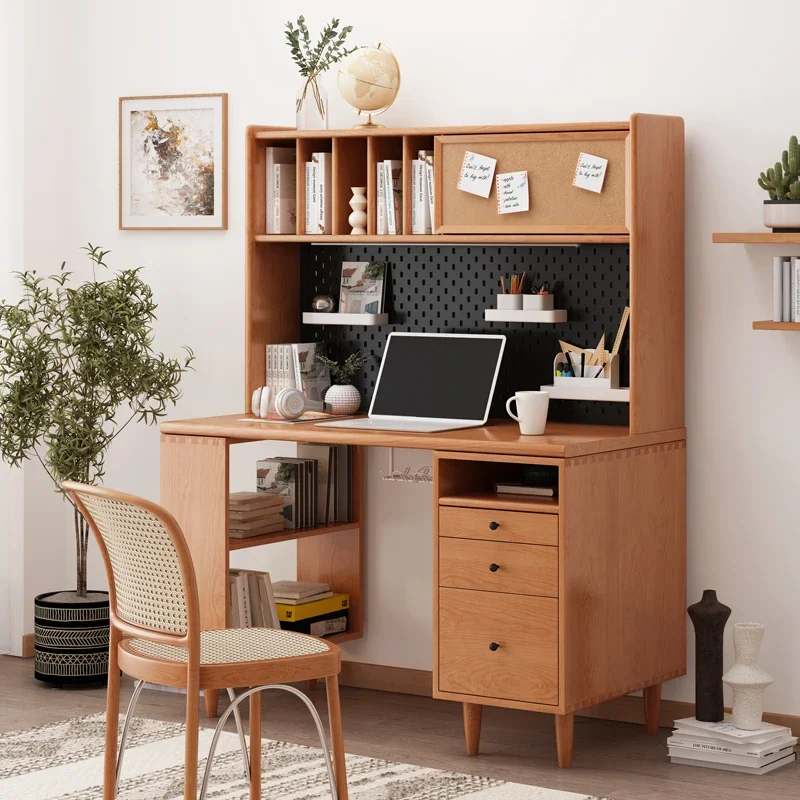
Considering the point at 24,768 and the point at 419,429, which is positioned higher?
the point at 419,429

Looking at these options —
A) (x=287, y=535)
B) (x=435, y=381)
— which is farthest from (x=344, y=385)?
(x=287, y=535)

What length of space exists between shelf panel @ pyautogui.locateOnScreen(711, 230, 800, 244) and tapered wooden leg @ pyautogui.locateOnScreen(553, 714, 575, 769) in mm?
1266


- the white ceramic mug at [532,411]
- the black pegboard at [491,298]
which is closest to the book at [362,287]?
the black pegboard at [491,298]

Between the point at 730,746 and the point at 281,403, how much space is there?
1.51 m

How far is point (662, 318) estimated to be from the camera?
385 centimetres

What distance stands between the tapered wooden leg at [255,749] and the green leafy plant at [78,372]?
5.40ft

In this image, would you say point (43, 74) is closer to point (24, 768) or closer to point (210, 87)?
point (210, 87)

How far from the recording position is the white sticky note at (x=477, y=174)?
153 inches

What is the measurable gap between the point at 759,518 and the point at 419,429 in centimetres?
95

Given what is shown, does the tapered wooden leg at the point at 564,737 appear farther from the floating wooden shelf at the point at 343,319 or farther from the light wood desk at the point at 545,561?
the floating wooden shelf at the point at 343,319

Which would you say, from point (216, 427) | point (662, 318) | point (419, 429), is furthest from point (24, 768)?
point (662, 318)

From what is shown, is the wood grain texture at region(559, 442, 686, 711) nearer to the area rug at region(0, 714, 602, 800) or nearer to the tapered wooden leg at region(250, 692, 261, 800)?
the area rug at region(0, 714, 602, 800)

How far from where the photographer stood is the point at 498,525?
3.60 m

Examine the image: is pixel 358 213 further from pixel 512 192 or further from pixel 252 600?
pixel 252 600
